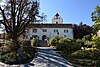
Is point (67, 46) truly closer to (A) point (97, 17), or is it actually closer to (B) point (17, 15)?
(B) point (17, 15)

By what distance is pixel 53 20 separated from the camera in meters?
89.0

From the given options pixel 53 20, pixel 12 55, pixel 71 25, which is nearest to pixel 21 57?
pixel 12 55

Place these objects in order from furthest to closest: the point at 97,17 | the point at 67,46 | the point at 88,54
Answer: the point at 67,46 < the point at 88,54 < the point at 97,17

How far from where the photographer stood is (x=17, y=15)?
32.9 m

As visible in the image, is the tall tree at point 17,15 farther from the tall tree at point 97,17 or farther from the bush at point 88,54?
the tall tree at point 97,17

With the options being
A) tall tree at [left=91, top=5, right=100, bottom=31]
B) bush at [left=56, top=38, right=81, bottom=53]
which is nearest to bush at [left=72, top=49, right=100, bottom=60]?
bush at [left=56, top=38, right=81, bottom=53]

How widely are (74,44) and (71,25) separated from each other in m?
39.8

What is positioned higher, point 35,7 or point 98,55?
point 35,7

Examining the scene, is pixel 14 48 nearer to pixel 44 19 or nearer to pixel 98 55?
pixel 44 19

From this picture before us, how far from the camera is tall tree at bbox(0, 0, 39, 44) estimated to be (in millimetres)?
32000

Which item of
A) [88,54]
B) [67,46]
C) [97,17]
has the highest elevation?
[97,17]

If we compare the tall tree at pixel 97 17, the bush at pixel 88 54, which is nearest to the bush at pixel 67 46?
the bush at pixel 88 54

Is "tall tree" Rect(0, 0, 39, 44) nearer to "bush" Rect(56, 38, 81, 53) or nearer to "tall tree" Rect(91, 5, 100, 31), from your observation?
"bush" Rect(56, 38, 81, 53)

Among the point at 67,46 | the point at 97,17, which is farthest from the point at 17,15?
the point at 97,17
